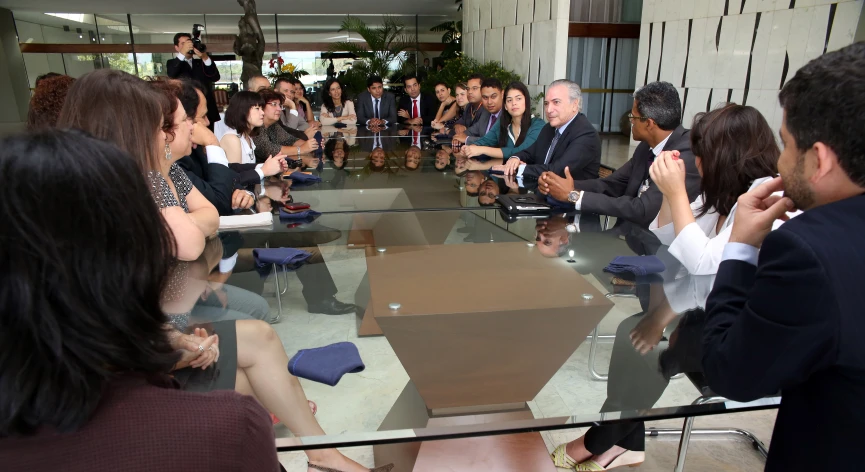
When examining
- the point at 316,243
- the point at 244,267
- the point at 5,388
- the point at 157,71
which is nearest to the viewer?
the point at 5,388

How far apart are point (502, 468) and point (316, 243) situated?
1110 millimetres

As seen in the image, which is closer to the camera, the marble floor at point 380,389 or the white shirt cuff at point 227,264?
the marble floor at point 380,389

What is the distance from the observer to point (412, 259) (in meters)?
1.98

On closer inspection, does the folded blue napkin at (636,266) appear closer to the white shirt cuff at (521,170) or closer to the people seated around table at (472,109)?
the white shirt cuff at (521,170)

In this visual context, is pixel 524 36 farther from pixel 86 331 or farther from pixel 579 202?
pixel 86 331

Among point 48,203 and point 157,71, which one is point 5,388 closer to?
point 48,203

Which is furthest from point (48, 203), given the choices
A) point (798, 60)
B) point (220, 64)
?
point (220, 64)

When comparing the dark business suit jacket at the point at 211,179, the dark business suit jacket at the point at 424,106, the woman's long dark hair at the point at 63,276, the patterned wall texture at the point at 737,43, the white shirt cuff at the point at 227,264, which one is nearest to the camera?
the woman's long dark hair at the point at 63,276

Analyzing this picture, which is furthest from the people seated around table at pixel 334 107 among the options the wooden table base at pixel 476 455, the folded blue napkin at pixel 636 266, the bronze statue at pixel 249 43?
the wooden table base at pixel 476 455

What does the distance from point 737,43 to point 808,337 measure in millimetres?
7603

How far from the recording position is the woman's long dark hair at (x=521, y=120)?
429 cm

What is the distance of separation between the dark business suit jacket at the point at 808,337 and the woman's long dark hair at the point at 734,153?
3.29ft

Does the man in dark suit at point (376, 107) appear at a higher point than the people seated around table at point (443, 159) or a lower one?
higher

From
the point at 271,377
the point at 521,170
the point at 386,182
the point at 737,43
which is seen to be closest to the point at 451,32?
the point at 737,43
